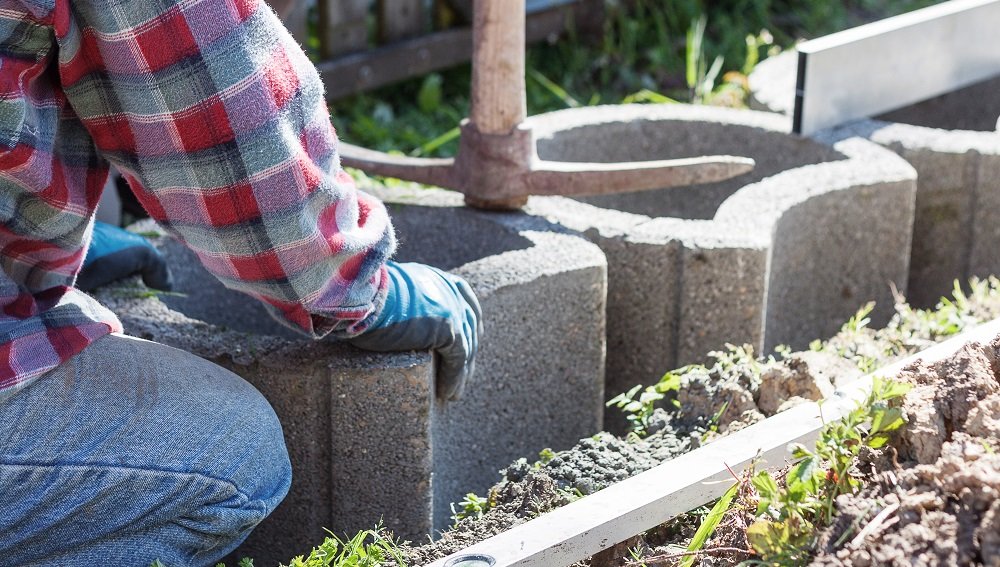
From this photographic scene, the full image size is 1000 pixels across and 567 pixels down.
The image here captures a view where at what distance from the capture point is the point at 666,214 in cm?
349

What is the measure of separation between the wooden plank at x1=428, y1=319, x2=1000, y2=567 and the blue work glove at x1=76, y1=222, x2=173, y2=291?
1096mm

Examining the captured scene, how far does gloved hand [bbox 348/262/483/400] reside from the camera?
1.98 metres

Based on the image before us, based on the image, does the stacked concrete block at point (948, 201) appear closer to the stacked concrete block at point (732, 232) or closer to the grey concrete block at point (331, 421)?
the stacked concrete block at point (732, 232)

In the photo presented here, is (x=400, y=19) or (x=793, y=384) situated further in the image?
(x=400, y=19)

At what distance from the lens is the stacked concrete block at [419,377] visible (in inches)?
83.4

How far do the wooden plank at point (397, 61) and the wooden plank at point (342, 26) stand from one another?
0.04m

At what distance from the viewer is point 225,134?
1.57m

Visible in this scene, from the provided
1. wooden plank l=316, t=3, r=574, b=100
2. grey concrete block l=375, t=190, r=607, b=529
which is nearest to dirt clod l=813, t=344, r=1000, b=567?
grey concrete block l=375, t=190, r=607, b=529

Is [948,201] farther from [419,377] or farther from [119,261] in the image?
[119,261]

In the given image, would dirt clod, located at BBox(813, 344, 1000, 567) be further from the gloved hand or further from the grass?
the grass

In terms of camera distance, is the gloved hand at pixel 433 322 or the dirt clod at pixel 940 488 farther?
the gloved hand at pixel 433 322

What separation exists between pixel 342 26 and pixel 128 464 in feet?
10.8

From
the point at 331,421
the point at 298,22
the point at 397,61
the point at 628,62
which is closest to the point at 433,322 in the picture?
the point at 331,421

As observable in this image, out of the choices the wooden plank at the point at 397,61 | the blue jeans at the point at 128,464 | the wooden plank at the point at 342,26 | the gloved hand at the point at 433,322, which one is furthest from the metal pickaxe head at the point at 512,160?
the wooden plank at the point at 342,26
